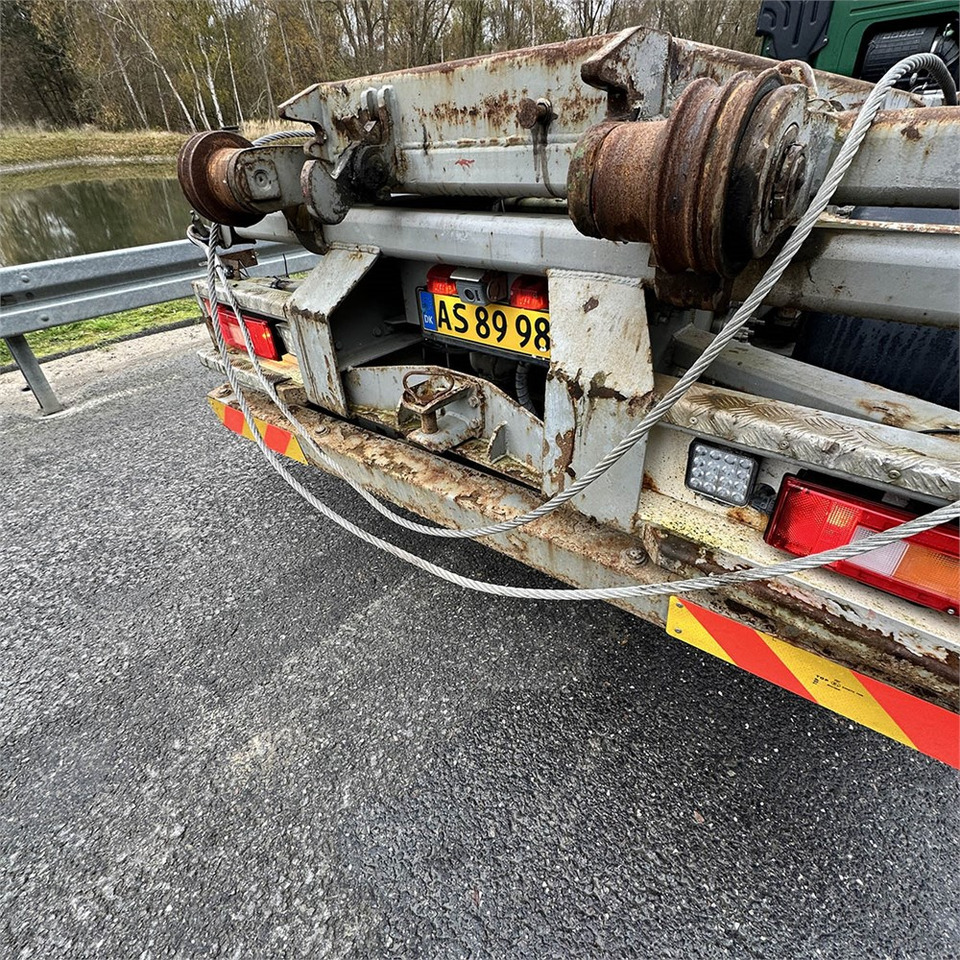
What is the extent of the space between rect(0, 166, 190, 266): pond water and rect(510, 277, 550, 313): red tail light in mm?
7148

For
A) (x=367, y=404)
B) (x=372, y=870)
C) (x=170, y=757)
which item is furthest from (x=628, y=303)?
(x=170, y=757)

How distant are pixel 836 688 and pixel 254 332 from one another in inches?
96.9

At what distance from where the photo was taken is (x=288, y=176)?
74.4 inches

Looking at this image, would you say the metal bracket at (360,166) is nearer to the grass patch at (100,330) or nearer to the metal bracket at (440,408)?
the metal bracket at (440,408)

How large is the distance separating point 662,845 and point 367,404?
1.79 meters

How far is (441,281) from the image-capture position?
6.59 ft

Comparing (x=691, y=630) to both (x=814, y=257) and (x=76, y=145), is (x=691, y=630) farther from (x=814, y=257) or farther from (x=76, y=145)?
(x=76, y=145)

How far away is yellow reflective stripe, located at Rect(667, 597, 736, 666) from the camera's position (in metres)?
1.43

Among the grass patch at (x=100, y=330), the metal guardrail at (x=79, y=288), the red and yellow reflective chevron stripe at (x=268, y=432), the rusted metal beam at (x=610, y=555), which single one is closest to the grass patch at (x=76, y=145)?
the grass patch at (x=100, y=330)

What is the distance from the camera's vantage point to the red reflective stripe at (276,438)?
237 centimetres

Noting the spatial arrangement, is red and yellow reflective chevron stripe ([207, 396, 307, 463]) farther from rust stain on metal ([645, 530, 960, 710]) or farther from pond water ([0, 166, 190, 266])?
pond water ([0, 166, 190, 266])

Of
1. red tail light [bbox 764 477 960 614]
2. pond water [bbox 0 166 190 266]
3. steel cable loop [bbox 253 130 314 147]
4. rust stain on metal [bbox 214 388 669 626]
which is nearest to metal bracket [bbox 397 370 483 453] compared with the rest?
rust stain on metal [bbox 214 388 669 626]

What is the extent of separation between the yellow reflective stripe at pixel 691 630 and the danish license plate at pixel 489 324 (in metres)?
0.86

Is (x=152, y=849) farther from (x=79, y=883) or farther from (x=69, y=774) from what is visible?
(x=69, y=774)
